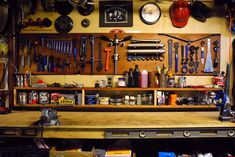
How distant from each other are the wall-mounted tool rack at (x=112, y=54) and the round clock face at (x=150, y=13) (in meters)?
0.15

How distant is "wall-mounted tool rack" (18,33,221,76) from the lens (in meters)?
2.46

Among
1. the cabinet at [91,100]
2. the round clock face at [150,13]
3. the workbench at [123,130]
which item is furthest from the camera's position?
the round clock face at [150,13]

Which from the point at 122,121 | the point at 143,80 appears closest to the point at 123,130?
the point at 122,121

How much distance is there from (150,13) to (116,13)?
364 mm

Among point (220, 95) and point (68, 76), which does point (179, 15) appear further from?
point (68, 76)

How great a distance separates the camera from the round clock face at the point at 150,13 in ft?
8.11

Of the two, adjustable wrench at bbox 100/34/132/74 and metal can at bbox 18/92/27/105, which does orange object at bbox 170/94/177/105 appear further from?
metal can at bbox 18/92/27/105

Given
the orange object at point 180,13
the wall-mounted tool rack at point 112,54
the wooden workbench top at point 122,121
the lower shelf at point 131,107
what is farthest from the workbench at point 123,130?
the orange object at point 180,13

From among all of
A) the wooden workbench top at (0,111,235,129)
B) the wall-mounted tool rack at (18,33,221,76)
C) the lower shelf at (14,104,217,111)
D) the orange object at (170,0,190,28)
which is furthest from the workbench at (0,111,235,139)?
the orange object at (170,0,190,28)

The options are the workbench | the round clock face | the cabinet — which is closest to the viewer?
the workbench

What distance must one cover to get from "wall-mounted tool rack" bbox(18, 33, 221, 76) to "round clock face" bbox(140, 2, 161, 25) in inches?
6.0

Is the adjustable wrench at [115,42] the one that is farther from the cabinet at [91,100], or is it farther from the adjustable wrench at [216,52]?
the adjustable wrench at [216,52]

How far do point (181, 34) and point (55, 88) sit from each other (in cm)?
144

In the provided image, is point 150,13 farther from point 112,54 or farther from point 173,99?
point 173,99
